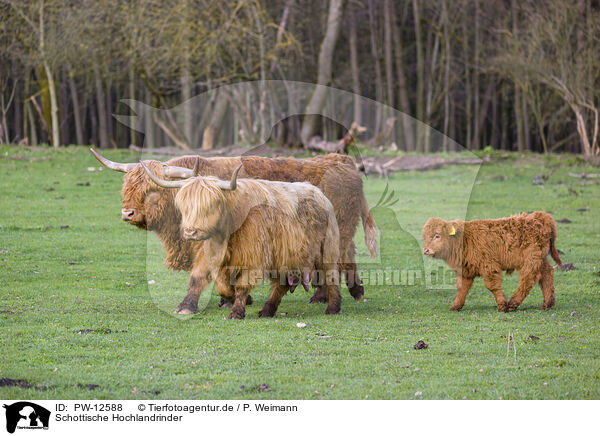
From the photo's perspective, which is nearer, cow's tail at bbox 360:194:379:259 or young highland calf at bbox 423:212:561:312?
young highland calf at bbox 423:212:561:312

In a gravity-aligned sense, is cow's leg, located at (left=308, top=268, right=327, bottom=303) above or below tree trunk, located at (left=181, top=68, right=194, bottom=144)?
below

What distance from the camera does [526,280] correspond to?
8.16 meters

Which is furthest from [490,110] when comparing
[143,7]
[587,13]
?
[143,7]

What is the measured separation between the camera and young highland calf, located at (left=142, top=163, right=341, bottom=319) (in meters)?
7.48

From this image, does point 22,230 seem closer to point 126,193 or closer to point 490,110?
point 126,193

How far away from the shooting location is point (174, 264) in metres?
8.73

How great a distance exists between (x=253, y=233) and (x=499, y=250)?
8.73 ft

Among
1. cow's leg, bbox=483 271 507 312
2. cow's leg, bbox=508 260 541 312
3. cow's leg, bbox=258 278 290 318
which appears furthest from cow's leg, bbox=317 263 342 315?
cow's leg, bbox=508 260 541 312

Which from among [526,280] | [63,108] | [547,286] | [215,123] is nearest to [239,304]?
[526,280]
